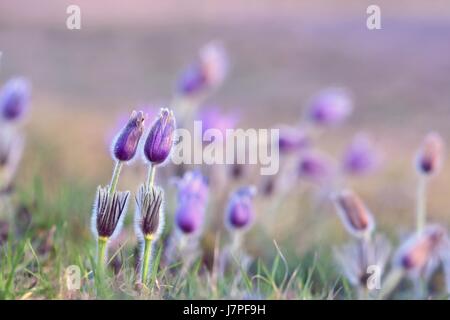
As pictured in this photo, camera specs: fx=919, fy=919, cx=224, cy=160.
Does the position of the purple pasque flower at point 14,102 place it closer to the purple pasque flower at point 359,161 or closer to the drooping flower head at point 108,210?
the drooping flower head at point 108,210

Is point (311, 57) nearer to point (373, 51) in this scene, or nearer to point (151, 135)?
point (373, 51)

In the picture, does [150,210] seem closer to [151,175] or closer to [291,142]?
[151,175]

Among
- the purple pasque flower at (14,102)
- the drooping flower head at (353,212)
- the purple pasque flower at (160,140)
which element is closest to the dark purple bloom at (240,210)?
the drooping flower head at (353,212)

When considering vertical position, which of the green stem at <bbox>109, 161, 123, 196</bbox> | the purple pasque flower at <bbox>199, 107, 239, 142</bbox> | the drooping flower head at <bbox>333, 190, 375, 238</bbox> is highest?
the purple pasque flower at <bbox>199, 107, 239, 142</bbox>

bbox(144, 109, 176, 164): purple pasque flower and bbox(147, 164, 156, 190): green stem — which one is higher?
bbox(144, 109, 176, 164): purple pasque flower

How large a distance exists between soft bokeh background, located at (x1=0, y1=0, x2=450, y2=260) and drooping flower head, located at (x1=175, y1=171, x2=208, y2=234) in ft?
2.18

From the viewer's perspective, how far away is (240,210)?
1.25 metres

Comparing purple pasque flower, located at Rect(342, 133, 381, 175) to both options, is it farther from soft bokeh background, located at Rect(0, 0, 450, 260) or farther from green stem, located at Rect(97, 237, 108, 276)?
green stem, located at Rect(97, 237, 108, 276)

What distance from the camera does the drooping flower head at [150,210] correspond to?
1056mm

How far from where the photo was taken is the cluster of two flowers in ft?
3.37

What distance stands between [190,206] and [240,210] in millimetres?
88

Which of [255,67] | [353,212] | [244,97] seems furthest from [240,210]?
[255,67]

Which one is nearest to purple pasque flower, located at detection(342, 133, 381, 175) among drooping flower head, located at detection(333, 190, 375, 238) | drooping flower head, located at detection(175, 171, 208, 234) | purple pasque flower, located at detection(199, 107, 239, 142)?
purple pasque flower, located at detection(199, 107, 239, 142)

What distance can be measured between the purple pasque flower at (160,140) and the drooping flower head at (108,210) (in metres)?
0.06
